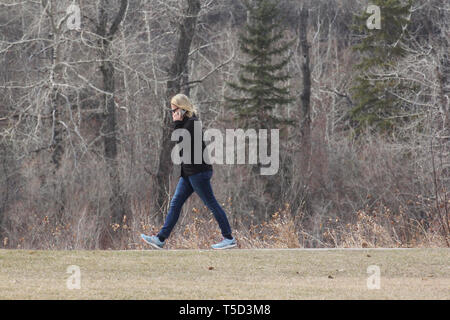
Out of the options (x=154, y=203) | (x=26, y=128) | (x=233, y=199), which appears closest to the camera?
(x=154, y=203)

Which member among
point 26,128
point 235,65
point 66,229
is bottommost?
point 66,229

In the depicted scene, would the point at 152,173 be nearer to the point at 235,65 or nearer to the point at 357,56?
the point at 235,65

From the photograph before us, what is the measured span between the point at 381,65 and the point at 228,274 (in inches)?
1032

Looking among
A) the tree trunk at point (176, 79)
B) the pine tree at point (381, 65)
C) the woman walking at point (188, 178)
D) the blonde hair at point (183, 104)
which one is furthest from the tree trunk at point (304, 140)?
the blonde hair at point (183, 104)

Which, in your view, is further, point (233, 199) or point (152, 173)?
point (233, 199)

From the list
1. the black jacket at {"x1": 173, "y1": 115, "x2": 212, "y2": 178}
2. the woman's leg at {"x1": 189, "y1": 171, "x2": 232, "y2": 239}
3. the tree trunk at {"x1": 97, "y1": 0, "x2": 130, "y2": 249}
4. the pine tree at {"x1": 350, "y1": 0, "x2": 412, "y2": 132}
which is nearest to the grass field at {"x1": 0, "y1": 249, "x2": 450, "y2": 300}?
the woman's leg at {"x1": 189, "y1": 171, "x2": 232, "y2": 239}

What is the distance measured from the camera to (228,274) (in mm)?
10211

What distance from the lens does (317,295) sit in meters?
8.50

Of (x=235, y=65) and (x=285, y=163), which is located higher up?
(x=235, y=65)

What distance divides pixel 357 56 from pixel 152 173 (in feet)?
67.6

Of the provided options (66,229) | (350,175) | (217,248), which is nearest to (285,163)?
(350,175)

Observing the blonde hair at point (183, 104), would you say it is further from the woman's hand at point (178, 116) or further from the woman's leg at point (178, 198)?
the woman's leg at point (178, 198)

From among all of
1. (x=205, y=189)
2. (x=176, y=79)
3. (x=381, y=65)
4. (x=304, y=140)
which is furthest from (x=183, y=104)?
(x=304, y=140)

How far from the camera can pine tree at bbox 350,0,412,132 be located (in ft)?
116
